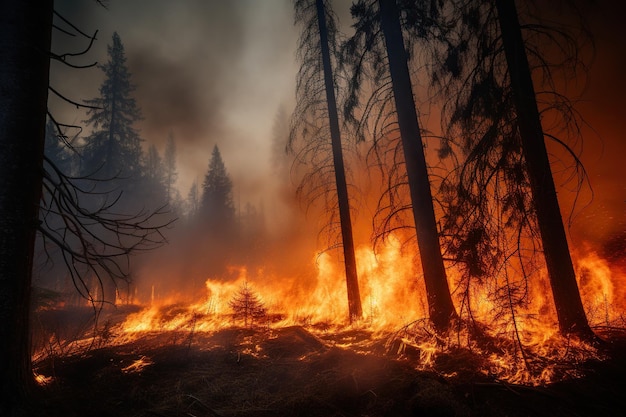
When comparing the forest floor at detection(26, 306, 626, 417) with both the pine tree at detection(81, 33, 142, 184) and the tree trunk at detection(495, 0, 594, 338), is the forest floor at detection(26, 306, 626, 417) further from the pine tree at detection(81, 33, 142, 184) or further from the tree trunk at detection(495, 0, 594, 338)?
the pine tree at detection(81, 33, 142, 184)

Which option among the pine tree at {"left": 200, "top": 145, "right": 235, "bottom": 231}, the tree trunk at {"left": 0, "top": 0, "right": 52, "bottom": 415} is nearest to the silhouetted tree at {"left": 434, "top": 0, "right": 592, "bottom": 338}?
the tree trunk at {"left": 0, "top": 0, "right": 52, "bottom": 415}

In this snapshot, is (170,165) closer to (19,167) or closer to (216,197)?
(216,197)

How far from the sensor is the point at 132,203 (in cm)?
2989

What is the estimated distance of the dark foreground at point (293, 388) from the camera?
326 cm

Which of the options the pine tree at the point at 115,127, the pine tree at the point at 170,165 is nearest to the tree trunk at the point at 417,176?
the pine tree at the point at 115,127

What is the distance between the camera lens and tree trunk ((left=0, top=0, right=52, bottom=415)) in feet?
10.1

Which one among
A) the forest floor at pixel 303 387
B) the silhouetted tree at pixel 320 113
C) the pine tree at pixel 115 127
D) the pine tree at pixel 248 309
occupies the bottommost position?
the forest floor at pixel 303 387

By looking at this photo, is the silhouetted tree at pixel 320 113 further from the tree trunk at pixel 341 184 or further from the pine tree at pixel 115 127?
the pine tree at pixel 115 127

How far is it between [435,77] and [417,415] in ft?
21.6

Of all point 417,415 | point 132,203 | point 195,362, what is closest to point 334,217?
point 195,362

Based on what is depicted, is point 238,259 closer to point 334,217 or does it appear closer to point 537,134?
point 334,217

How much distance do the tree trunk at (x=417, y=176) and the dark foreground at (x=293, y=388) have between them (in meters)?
1.75

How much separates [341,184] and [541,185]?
6.36 m

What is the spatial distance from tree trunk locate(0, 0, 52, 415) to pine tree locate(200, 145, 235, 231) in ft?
118
